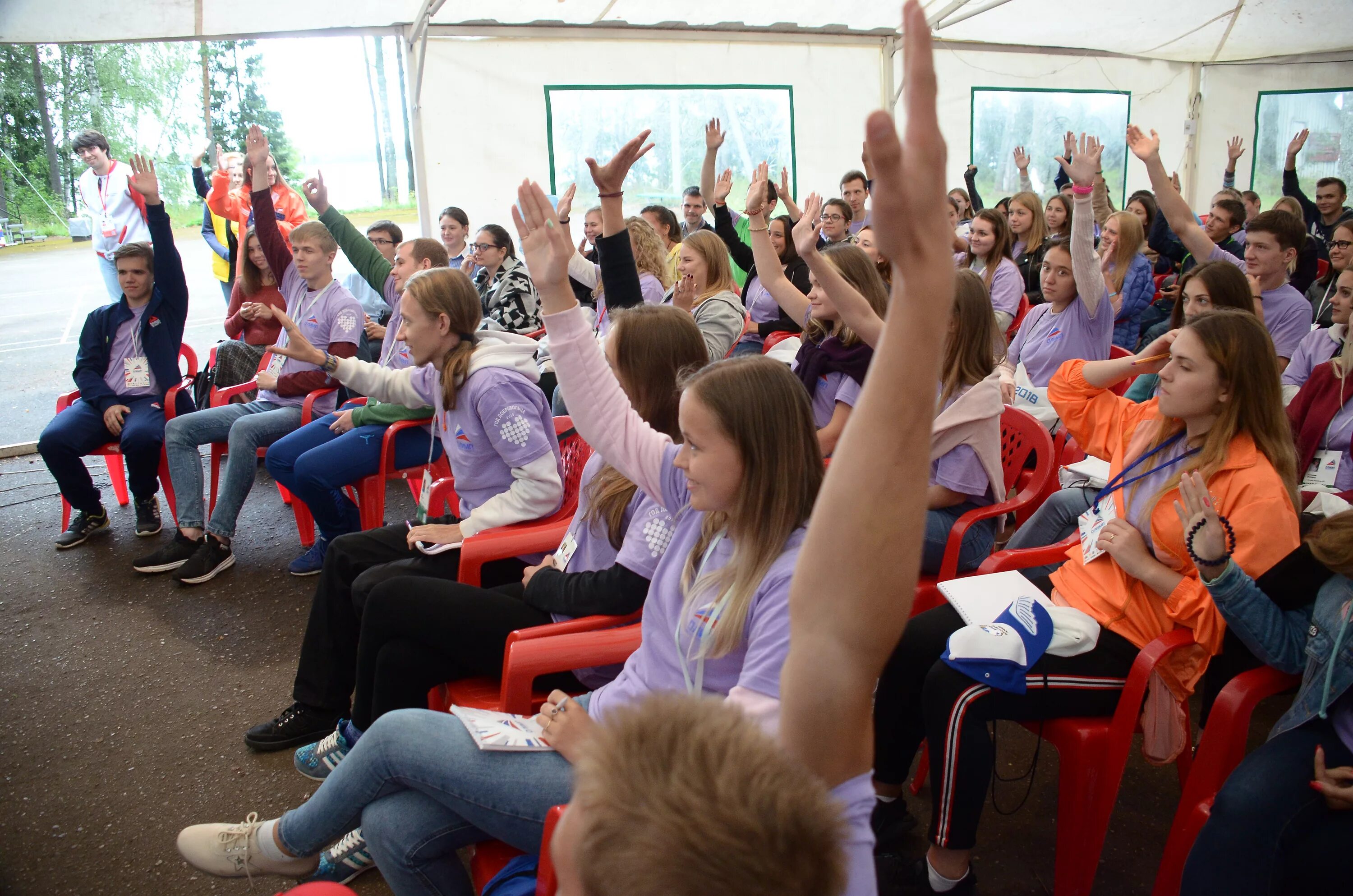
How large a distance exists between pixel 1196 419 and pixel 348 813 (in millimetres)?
1853

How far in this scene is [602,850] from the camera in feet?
1.86

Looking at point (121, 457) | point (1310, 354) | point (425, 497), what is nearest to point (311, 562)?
point (425, 497)

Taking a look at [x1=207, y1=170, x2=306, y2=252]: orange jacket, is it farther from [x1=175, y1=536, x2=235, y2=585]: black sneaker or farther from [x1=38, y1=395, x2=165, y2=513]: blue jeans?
[x1=175, y1=536, x2=235, y2=585]: black sneaker

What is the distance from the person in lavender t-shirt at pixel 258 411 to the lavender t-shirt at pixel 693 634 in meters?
2.77

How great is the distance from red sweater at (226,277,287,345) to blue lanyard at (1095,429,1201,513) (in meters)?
3.92

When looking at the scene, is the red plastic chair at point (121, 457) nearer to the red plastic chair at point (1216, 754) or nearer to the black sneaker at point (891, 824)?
the black sneaker at point (891, 824)

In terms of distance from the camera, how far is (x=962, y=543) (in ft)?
7.59

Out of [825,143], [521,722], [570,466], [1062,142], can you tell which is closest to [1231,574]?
[521,722]

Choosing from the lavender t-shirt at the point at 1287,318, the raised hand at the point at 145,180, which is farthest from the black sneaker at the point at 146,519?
the lavender t-shirt at the point at 1287,318

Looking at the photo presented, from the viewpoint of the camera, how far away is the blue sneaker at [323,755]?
7.48 feet

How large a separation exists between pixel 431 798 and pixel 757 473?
78 centimetres

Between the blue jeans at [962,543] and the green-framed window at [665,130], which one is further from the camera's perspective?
the green-framed window at [665,130]

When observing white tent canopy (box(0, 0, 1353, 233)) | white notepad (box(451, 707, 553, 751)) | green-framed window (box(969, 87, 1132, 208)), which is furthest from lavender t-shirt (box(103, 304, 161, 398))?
green-framed window (box(969, 87, 1132, 208))

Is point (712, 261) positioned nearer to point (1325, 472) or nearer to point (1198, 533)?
point (1325, 472)
